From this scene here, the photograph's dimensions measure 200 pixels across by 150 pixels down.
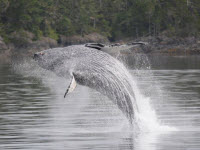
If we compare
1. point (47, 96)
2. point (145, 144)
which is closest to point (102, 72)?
point (145, 144)

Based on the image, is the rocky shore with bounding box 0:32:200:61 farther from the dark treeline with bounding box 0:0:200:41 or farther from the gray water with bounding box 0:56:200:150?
the gray water with bounding box 0:56:200:150

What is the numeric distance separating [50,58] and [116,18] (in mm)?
115762

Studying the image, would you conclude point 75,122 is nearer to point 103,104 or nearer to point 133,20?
point 103,104

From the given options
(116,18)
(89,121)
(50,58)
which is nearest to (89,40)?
(116,18)

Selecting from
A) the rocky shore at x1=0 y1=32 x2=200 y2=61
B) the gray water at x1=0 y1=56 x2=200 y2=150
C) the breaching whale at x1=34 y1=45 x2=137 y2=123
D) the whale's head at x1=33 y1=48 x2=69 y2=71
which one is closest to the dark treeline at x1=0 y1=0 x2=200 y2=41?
the rocky shore at x1=0 y1=32 x2=200 y2=61

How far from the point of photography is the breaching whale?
64.0 ft

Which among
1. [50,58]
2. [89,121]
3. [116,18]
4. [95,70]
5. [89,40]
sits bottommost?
[89,121]

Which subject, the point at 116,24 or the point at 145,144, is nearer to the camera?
the point at 145,144

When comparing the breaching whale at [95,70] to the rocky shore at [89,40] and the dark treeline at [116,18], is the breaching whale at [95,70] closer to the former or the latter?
the rocky shore at [89,40]

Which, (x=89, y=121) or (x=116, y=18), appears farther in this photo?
(x=116, y=18)

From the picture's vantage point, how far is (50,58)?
67.4ft

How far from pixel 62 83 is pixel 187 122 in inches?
705

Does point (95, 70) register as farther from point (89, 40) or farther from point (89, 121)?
point (89, 40)

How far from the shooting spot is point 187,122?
2195 cm
